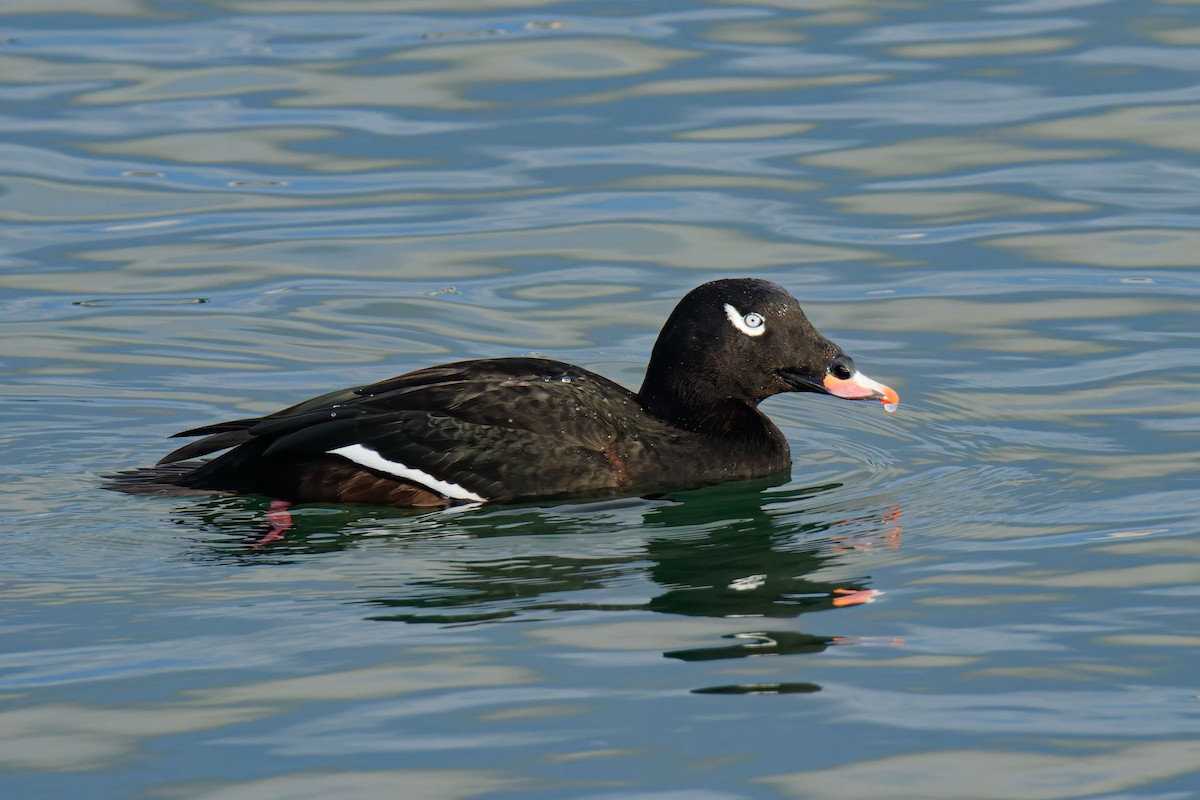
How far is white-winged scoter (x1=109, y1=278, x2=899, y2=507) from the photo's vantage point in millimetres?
8789

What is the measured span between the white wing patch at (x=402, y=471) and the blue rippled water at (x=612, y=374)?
0.27 metres

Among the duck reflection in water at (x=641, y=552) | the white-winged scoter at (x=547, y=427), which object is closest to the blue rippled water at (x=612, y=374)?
the duck reflection in water at (x=641, y=552)

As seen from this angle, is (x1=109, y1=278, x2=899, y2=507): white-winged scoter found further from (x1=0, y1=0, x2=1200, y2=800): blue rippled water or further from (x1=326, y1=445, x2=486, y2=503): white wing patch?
(x1=0, y1=0, x2=1200, y2=800): blue rippled water

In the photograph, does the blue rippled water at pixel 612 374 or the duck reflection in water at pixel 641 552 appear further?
the duck reflection in water at pixel 641 552

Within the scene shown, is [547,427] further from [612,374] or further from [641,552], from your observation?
[612,374]

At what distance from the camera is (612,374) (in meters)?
11.1

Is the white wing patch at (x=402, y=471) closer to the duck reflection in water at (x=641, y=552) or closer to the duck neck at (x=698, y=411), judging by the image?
the duck reflection in water at (x=641, y=552)

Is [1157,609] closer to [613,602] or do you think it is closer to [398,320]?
[613,602]

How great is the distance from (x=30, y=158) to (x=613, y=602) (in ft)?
28.5

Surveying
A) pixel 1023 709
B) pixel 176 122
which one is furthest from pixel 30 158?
pixel 1023 709

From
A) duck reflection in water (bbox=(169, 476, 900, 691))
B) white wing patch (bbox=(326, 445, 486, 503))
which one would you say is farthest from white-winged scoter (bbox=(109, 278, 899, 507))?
duck reflection in water (bbox=(169, 476, 900, 691))

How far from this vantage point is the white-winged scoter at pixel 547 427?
8.79 meters

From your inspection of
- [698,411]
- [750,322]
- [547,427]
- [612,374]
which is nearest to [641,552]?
[547,427]

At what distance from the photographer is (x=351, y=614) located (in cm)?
731
